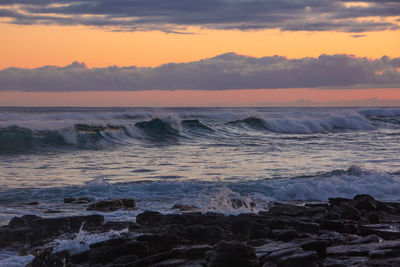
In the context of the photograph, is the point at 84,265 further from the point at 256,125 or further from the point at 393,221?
the point at 256,125

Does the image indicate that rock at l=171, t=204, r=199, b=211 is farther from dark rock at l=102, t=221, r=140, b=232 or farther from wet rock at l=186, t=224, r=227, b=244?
wet rock at l=186, t=224, r=227, b=244

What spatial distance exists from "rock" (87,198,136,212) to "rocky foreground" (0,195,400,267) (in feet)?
3.94

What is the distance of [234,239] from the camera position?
5.95 metres

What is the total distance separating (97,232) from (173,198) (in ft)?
10.2

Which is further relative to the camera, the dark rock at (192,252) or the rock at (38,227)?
the rock at (38,227)

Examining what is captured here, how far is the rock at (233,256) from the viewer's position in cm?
452

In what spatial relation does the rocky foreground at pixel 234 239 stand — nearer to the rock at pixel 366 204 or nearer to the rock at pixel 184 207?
the rock at pixel 366 204

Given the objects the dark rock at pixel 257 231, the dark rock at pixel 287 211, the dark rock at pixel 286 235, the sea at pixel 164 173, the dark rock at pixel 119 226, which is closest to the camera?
the dark rock at pixel 286 235

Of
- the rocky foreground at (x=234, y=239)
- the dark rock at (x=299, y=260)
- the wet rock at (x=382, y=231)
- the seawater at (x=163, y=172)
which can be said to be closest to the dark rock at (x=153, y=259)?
the rocky foreground at (x=234, y=239)

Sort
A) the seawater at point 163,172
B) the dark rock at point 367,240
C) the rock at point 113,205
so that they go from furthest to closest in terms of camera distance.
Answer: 1. the seawater at point 163,172
2. the rock at point 113,205
3. the dark rock at point 367,240

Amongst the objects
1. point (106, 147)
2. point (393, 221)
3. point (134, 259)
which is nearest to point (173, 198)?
point (393, 221)

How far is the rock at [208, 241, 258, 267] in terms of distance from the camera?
4.52 metres

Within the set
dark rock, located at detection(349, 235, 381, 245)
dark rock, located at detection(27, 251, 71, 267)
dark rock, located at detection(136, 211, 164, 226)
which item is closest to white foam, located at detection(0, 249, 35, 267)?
dark rock, located at detection(27, 251, 71, 267)

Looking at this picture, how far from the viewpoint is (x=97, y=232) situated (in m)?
6.34
